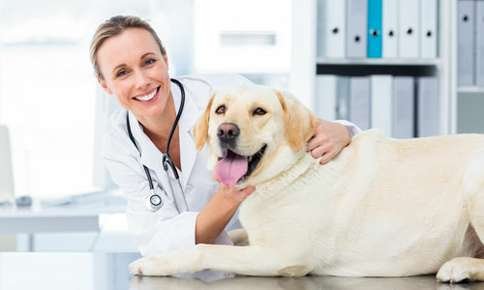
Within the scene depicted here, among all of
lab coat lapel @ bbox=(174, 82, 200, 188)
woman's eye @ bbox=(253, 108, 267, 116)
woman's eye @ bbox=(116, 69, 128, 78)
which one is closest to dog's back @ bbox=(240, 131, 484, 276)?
woman's eye @ bbox=(253, 108, 267, 116)

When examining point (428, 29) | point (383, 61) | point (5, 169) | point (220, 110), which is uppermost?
point (428, 29)

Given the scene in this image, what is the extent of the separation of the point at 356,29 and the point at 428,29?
298 mm

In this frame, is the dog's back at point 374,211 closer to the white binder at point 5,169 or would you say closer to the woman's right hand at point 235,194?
the woman's right hand at point 235,194

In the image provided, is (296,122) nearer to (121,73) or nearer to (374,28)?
(121,73)

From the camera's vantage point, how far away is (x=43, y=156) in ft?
14.3

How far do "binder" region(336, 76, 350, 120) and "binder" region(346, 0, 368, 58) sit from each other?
0.36ft

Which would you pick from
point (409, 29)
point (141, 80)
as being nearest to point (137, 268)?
point (141, 80)

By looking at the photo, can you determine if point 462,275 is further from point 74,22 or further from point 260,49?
point 74,22

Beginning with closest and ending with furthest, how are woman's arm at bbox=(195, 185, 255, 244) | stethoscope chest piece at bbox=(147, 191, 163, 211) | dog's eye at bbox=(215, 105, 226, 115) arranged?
1. dog's eye at bbox=(215, 105, 226, 115)
2. woman's arm at bbox=(195, 185, 255, 244)
3. stethoscope chest piece at bbox=(147, 191, 163, 211)

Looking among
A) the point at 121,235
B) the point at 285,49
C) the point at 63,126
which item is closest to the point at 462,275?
the point at 285,49

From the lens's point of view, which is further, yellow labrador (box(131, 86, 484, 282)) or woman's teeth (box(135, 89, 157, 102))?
woman's teeth (box(135, 89, 157, 102))

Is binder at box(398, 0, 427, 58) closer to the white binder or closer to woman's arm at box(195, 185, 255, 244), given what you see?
the white binder

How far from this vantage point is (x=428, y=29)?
10.5 ft

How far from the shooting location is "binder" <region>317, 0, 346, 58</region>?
3156 mm
